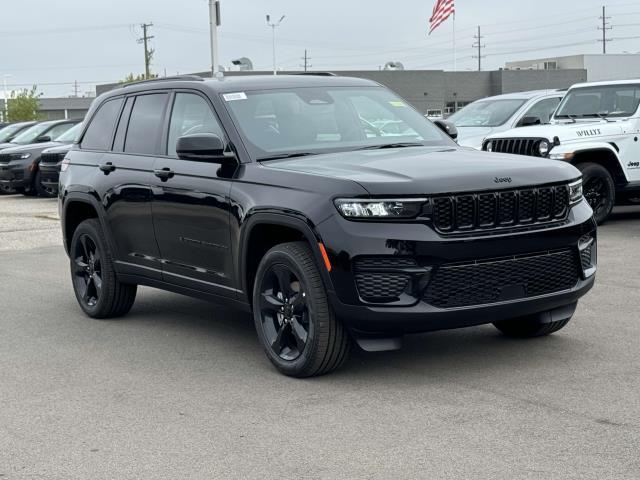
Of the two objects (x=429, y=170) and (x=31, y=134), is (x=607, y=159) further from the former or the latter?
(x=31, y=134)

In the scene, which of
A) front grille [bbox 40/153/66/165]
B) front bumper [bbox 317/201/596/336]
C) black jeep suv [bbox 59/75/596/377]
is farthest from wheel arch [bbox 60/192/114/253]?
front grille [bbox 40/153/66/165]

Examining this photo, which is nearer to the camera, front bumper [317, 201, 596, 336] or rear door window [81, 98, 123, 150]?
front bumper [317, 201, 596, 336]

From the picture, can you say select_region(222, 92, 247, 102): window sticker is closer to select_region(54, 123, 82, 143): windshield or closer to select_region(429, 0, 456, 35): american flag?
select_region(54, 123, 82, 143): windshield

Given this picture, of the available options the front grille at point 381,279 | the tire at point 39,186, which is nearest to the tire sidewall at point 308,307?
the front grille at point 381,279

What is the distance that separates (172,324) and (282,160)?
85.2 inches

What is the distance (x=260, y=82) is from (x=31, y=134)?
2044 centimetres

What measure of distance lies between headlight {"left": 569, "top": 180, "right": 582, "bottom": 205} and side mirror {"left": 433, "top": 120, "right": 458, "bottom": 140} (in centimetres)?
151

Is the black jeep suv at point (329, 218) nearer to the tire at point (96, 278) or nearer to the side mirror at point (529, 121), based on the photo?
the tire at point (96, 278)

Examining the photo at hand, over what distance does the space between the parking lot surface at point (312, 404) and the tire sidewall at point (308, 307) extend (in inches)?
4.4

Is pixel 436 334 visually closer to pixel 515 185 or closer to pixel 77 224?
pixel 515 185

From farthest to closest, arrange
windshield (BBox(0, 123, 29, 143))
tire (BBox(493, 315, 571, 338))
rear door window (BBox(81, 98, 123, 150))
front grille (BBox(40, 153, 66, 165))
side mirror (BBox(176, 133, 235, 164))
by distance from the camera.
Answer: windshield (BBox(0, 123, 29, 143)), front grille (BBox(40, 153, 66, 165)), rear door window (BBox(81, 98, 123, 150)), tire (BBox(493, 315, 571, 338)), side mirror (BBox(176, 133, 235, 164))

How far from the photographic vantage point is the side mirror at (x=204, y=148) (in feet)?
22.0

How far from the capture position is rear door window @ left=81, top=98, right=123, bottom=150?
28.1 ft

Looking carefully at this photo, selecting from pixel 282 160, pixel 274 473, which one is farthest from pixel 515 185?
pixel 274 473
